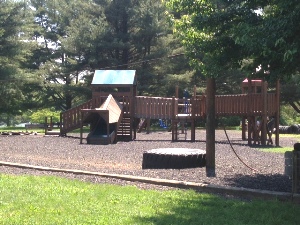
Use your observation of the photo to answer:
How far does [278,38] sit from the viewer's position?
289 inches

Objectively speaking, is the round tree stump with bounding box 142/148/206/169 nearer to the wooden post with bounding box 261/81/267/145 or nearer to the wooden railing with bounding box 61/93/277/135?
the wooden post with bounding box 261/81/267/145

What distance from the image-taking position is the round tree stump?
35.8ft

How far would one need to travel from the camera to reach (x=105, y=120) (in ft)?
69.8

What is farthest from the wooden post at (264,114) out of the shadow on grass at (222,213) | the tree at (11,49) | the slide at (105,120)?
the tree at (11,49)

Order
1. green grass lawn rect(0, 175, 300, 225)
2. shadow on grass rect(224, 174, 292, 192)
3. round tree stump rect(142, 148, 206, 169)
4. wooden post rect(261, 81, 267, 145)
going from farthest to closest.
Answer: wooden post rect(261, 81, 267, 145), round tree stump rect(142, 148, 206, 169), shadow on grass rect(224, 174, 292, 192), green grass lawn rect(0, 175, 300, 225)

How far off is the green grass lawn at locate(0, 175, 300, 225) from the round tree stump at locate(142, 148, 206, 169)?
2.72 meters

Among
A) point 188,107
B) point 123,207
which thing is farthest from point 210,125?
point 188,107

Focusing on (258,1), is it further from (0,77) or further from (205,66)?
(0,77)

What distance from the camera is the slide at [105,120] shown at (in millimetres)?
20922

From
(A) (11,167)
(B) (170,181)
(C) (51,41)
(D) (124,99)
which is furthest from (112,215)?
(C) (51,41)

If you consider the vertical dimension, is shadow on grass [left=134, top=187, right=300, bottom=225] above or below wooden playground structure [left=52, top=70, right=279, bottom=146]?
below

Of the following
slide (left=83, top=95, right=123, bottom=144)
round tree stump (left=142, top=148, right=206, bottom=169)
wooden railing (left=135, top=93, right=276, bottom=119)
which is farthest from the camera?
slide (left=83, top=95, right=123, bottom=144)

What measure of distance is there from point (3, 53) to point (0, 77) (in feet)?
7.05

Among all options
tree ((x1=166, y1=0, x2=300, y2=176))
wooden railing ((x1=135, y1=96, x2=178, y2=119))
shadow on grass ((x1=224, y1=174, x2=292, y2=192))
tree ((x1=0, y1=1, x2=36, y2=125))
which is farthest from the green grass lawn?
tree ((x1=0, y1=1, x2=36, y2=125))
